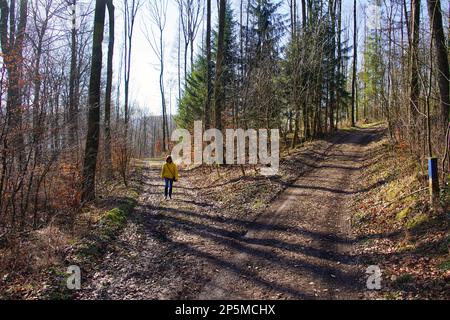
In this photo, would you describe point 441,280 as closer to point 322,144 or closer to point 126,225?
point 126,225

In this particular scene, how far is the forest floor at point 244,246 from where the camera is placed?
17.2 feet

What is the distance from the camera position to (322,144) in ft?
70.2

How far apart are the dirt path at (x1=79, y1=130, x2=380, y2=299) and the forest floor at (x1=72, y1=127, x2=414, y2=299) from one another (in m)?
0.02

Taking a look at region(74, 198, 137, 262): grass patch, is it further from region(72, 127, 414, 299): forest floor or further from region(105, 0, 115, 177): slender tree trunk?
region(105, 0, 115, 177): slender tree trunk

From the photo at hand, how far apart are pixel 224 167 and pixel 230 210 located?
7681mm

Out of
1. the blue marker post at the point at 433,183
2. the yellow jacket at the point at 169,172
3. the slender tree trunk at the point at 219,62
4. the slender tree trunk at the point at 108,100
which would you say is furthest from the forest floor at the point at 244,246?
the slender tree trunk at the point at 219,62

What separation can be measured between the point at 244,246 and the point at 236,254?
0.49 metres

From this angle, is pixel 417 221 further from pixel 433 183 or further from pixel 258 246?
pixel 258 246

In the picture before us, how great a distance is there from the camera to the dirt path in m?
5.20

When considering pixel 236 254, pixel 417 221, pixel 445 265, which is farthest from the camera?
pixel 417 221

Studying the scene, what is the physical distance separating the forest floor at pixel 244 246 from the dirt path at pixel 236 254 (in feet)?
0.06

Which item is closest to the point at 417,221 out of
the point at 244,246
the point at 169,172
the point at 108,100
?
the point at 244,246

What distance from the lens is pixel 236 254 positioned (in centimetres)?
666

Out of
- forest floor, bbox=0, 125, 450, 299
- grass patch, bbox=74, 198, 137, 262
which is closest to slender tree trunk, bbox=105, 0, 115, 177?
forest floor, bbox=0, 125, 450, 299
